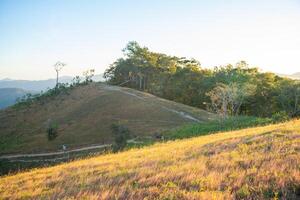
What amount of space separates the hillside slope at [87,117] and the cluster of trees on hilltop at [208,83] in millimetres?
8016

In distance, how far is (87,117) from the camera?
7181 cm

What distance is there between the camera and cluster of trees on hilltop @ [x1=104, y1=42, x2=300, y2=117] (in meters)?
59.4

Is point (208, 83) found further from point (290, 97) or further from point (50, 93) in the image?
point (50, 93)

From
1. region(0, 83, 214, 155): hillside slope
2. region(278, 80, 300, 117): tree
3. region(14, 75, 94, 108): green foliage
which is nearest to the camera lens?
region(0, 83, 214, 155): hillside slope

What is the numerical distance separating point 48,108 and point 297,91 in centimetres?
6205

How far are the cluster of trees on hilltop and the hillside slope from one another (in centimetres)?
802

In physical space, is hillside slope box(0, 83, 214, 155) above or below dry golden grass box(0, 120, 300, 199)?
below

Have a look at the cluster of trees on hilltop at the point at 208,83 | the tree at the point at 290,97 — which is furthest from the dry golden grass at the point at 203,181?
the tree at the point at 290,97

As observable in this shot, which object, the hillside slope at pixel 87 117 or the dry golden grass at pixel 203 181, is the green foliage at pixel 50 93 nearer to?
the hillside slope at pixel 87 117

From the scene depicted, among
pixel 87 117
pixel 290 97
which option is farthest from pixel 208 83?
pixel 87 117

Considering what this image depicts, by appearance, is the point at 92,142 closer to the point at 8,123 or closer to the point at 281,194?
the point at 8,123

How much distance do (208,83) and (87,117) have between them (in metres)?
29.0

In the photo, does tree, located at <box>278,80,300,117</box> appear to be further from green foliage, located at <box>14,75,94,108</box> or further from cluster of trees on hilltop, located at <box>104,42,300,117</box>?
green foliage, located at <box>14,75,94,108</box>

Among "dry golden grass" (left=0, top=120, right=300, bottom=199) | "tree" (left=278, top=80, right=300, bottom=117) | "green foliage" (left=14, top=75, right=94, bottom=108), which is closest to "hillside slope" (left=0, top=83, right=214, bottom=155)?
"green foliage" (left=14, top=75, right=94, bottom=108)
